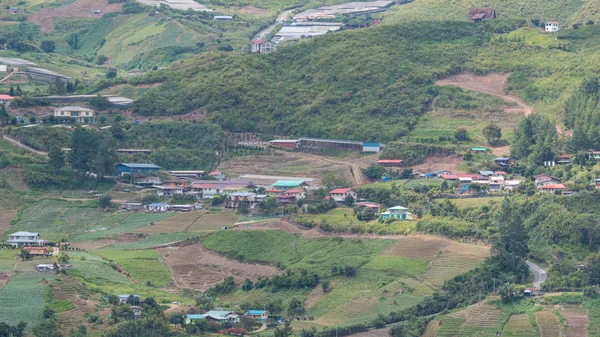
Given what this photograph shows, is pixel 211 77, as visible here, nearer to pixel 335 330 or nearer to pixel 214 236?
pixel 214 236

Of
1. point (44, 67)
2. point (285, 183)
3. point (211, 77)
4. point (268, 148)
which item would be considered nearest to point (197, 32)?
point (44, 67)

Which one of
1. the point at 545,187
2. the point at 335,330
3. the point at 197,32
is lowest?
the point at 335,330

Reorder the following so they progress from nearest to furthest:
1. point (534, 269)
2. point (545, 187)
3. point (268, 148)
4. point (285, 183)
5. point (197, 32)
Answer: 1. point (534, 269)
2. point (545, 187)
3. point (285, 183)
4. point (268, 148)
5. point (197, 32)

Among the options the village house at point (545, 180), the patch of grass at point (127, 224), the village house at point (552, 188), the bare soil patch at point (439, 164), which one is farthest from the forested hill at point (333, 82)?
the village house at point (552, 188)

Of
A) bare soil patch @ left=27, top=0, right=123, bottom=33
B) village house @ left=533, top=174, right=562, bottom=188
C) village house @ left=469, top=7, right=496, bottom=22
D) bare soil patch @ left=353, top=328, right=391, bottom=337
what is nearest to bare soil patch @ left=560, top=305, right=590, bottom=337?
bare soil patch @ left=353, top=328, right=391, bottom=337

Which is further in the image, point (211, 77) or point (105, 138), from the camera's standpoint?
point (211, 77)

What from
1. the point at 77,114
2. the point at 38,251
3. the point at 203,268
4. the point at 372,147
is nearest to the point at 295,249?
the point at 203,268
